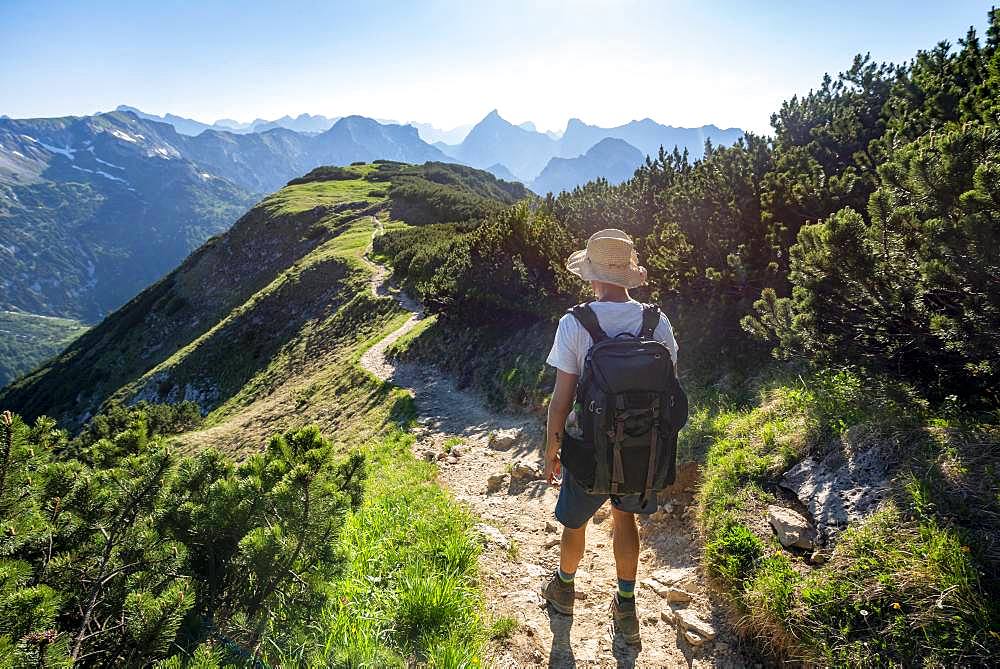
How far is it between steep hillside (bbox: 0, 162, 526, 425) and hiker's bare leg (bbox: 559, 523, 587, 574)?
28.7 meters

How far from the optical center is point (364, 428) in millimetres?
14086

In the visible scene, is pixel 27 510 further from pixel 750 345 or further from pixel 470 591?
pixel 750 345

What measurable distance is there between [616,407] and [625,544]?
1.40 meters

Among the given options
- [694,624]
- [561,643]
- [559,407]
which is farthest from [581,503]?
[694,624]

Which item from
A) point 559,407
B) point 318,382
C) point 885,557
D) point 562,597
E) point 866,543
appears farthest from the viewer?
point 318,382

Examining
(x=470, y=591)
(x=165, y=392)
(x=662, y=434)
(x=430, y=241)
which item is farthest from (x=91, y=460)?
(x=165, y=392)

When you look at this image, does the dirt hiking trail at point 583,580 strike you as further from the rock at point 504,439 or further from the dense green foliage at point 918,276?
the dense green foliage at point 918,276

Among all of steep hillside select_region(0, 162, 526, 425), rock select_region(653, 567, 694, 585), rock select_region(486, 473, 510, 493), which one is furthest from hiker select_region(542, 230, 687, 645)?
steep hillside select_region(0, 162, 526, 425)

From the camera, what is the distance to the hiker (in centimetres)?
330

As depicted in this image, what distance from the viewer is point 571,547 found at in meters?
4.14

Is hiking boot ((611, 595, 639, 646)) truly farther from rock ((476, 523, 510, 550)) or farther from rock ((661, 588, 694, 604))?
rock ((476, 523, 510, 550))

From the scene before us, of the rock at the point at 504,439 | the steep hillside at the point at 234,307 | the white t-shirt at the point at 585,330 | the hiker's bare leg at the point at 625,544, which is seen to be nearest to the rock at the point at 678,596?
the hiker's bare leg at the point at 625,544

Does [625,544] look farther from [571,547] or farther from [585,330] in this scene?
[585,330]

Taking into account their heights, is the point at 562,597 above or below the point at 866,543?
below
